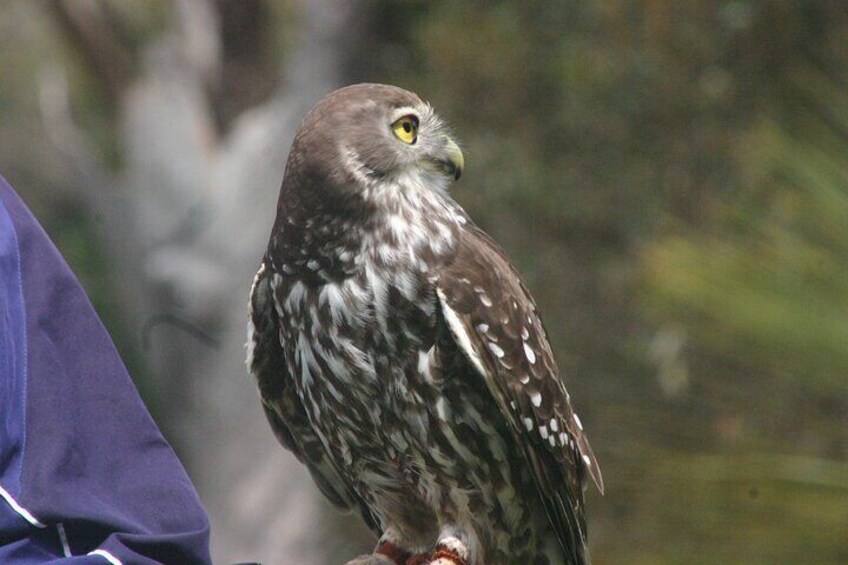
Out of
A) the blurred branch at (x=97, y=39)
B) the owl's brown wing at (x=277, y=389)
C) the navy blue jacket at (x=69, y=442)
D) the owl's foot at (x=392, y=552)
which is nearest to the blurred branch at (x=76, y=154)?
the blurred branch at (x=97, y=39)

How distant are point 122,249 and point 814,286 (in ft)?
16.5

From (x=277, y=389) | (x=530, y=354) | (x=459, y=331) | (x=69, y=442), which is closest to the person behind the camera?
(x=69, y=442)

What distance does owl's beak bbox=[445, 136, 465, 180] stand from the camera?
12.1 ft

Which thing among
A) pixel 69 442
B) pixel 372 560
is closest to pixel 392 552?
pixel 372 560

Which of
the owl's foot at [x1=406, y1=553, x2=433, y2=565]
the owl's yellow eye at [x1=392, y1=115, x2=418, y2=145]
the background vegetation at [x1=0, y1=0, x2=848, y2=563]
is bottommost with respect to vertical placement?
the background vegetation at [x1=0, y1=0, x2=848, y2=563]

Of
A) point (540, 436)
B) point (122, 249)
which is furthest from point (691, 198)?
point (540, 436)

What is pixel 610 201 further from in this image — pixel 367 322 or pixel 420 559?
Result: pixel 367 322

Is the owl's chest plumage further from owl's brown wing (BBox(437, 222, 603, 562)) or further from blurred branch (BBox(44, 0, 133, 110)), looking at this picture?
blurred branch (BBox(44, 0, 133, 110))

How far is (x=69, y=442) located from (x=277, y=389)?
133 centimetres

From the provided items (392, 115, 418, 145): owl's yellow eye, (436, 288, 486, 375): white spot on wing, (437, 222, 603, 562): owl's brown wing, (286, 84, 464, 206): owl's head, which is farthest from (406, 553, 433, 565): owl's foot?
(392, 115, 418, 145): owl's yellow eye

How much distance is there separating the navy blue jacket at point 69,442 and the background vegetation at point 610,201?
276 cm

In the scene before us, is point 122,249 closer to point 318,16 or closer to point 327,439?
point 318,16

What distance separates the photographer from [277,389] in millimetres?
3615

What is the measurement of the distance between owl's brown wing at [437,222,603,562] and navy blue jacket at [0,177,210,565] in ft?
3.51
